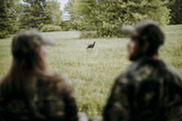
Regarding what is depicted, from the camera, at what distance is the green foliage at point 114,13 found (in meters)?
18.7

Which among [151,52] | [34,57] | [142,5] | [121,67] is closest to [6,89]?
[34,57]

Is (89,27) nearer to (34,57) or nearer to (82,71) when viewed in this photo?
(82,71)

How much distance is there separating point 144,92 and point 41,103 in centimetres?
105

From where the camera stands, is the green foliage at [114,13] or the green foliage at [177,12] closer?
the green foliage at [114,13]

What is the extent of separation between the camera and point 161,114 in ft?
5.47

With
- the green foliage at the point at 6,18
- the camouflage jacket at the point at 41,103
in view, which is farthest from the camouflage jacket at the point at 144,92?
the green foliage at the point at 6,18

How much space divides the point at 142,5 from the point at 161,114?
18.7 metres

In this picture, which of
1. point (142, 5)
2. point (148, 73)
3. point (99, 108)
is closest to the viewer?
point (148, 73)

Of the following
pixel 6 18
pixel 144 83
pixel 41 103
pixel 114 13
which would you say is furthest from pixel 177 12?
pixel 41 103

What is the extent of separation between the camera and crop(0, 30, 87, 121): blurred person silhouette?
57.9 inches

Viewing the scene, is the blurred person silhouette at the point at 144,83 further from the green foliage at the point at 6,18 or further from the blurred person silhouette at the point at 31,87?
the green foliage at the point at 6,18

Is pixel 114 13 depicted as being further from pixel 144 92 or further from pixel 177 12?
pixel 177 12

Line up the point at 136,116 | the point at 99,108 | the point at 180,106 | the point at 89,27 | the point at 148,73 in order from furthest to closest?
the point at 89,27, the point at 99,108, the point at 180,106, the point at 136,116, the point at 148,73

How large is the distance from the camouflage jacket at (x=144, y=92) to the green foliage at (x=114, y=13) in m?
17.7
